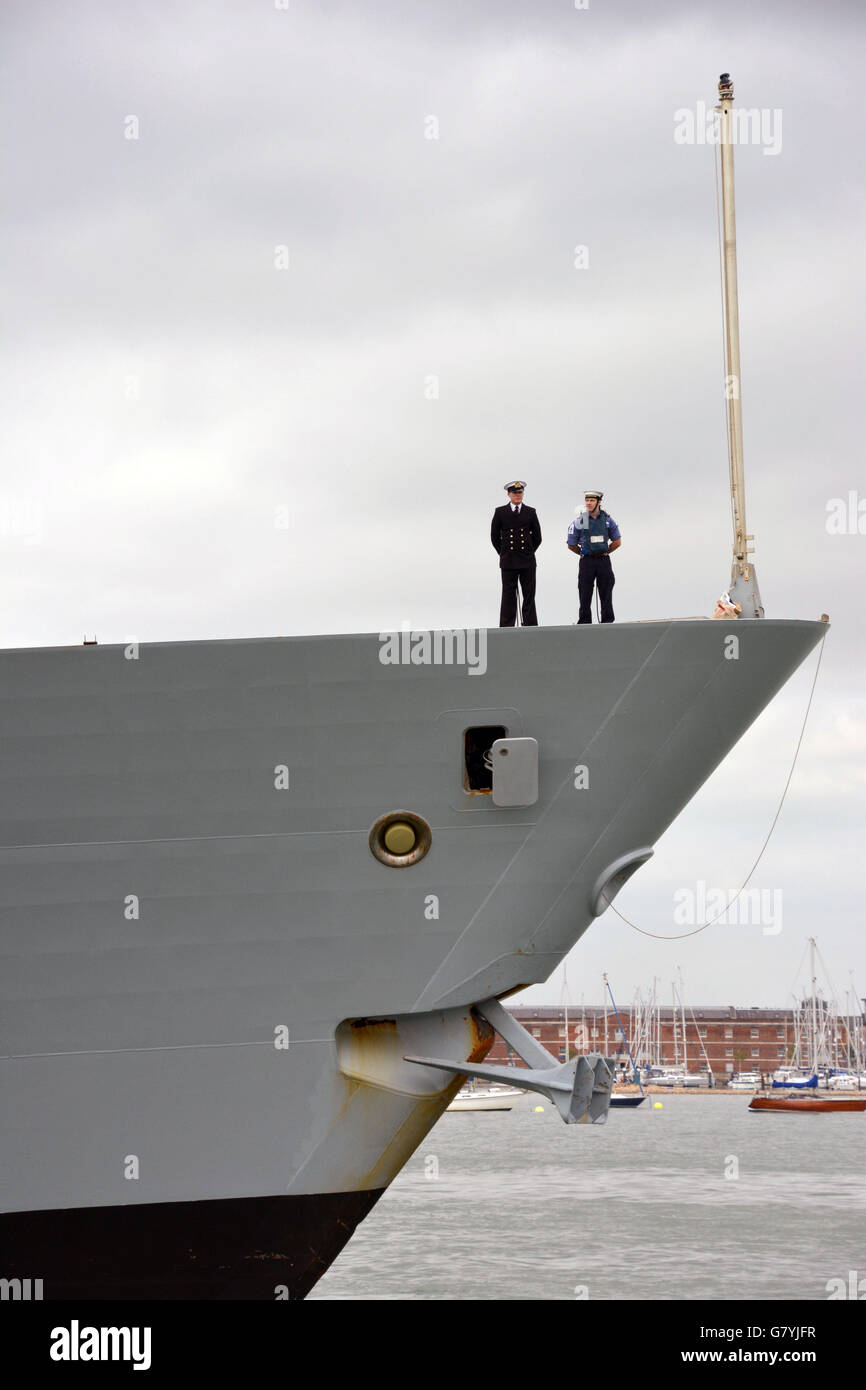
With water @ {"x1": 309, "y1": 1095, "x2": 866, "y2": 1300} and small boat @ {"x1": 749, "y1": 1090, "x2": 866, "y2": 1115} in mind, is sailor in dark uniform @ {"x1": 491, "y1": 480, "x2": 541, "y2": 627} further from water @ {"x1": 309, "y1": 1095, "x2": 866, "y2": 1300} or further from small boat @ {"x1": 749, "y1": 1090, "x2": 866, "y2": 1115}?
small boat @ {"x1": 749, "y1": 1090, "x2": 866, "y2": 1115}

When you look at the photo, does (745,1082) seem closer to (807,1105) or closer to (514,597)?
(807,1105)

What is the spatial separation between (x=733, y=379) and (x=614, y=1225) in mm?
30154

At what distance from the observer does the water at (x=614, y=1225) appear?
24.8m

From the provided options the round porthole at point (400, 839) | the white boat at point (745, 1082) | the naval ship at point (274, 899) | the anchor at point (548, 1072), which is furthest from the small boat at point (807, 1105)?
the round porthole at point (400, 839)

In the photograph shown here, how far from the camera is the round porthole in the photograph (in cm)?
885

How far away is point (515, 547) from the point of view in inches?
395

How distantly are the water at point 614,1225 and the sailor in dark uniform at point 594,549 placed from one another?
4.72 m

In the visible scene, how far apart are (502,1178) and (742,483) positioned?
46.9m

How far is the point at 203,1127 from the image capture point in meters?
8.70
